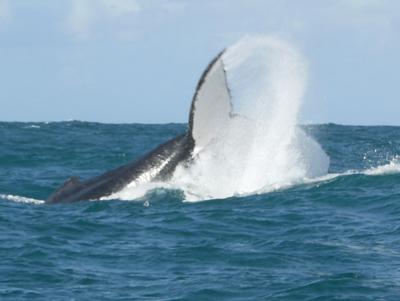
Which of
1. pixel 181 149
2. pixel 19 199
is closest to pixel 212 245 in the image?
pixel 181 149

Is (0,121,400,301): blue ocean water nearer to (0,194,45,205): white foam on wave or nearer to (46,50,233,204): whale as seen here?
(0,194,45,205): white foam on wave

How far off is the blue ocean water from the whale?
0.38 metres

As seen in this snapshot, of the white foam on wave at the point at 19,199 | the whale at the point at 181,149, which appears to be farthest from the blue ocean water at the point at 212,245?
the whale at the point at 181,149

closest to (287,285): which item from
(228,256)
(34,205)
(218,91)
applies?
(228,256)

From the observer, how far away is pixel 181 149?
1630 cm

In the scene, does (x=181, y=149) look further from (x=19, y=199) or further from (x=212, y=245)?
(x=19, y=199)

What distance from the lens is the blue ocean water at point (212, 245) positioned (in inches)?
420

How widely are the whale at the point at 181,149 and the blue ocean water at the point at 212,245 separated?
0.38m

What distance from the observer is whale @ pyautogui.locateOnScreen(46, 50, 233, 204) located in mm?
15297

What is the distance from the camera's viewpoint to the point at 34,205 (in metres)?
17.5

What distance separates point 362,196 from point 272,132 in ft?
7.46

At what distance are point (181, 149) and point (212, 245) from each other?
3.47m

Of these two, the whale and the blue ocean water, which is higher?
the whale

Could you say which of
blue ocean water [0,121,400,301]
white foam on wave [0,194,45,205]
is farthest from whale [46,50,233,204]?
white foam on wave [0,194,45,205]
